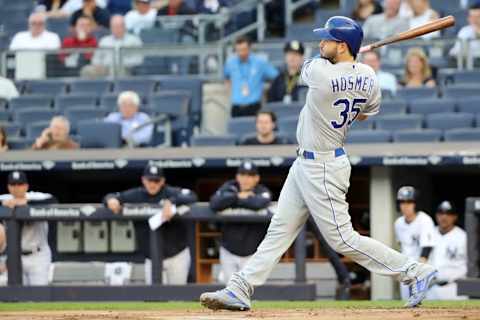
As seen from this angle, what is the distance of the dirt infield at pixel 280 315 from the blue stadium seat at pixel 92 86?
20.1 ft

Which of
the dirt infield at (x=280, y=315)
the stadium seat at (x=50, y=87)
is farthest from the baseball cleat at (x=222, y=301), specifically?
the stadium seat at (x=50, y=87)

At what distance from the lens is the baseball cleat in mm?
7863

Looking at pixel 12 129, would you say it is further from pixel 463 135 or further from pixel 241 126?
pixel 463 135

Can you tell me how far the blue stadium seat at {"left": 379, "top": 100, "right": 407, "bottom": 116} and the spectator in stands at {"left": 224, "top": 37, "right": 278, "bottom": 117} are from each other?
4.25 ft

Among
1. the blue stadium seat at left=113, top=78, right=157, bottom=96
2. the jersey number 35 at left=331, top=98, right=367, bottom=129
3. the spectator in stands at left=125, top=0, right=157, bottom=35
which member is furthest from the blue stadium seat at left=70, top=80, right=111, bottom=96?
the jersey number 35 at left=331, top=98, right=367, bottom=129

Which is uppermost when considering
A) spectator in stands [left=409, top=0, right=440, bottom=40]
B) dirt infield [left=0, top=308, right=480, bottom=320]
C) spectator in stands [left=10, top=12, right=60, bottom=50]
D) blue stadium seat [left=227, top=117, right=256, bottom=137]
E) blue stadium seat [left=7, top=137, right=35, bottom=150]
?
spectator in stands [left=409, top=0, right=440, bottom=40]

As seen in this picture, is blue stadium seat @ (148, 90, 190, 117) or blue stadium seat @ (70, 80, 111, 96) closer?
blue stadium seat @ (148, 90, 190, 117)

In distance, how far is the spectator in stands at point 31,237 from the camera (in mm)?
11828

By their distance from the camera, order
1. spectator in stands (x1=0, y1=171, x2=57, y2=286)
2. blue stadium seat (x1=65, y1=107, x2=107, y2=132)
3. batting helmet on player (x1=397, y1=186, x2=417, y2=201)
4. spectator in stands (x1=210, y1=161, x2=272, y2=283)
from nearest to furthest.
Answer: spectator in stands (x1=210, y1=161, x2=272, y2=283) < batting helmet on player (x1=397, y1=186, x2=417, y2=201) < spectator in stands (x1=0, y1=171, x2=57, y2=286) < blue stadium seat (x1=65, y1=107, x2=107, y2=132)

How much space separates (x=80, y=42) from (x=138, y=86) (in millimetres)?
1283

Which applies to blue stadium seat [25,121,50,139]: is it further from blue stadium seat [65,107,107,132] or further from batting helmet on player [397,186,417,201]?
batting helmet on player [397,186,417,201]

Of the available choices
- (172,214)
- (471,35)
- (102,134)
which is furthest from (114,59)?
(471,35)

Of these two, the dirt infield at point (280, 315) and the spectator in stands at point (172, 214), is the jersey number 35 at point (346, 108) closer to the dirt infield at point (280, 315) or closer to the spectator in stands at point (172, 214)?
the dirt infield at point (280, 315)

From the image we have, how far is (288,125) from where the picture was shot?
13.0 m
